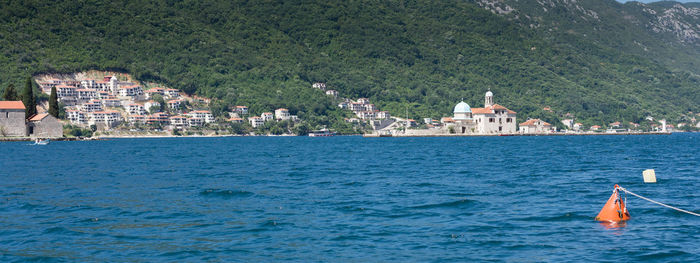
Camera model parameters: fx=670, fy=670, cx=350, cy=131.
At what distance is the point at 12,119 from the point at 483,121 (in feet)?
343

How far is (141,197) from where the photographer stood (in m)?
28.0

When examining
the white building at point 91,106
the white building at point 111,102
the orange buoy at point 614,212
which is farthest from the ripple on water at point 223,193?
the white building at point 111,102

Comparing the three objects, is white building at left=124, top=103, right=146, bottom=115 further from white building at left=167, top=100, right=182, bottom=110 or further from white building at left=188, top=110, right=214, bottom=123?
white building at left=188, top=110, right=214, bottom=123

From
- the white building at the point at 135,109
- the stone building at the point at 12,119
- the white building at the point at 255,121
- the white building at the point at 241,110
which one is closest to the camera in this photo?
the stone building at the point at 12,119

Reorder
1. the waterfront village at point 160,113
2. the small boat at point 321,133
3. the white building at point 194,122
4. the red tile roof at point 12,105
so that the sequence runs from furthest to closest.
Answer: the small boat at point 321,133 → the white building at point 194,122 → the waterfront village at point 160,113 → the red tile roof at point 12,105

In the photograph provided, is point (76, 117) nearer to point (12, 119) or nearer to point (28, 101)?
point (28, 101)

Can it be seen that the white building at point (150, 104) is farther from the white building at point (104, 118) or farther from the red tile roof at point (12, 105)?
the red tile roof at point (12, 105)

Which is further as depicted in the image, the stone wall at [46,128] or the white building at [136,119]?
the white building at [136,119]

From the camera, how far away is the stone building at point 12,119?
377ft

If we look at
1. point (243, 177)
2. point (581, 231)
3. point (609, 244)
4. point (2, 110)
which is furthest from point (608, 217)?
point (2, 110)

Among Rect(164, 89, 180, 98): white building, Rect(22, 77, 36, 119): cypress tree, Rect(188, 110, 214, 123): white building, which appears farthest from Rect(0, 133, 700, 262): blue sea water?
Rect(164, 89, 180, 98): white building

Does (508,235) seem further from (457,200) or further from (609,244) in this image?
(457,200)

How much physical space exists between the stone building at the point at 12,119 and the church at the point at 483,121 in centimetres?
9501

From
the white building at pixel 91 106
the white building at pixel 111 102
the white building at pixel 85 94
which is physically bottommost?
the white building at pixel 91 106
